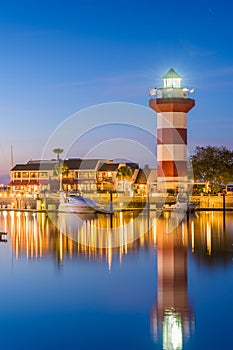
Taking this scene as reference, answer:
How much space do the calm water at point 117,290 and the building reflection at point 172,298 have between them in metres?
0.02

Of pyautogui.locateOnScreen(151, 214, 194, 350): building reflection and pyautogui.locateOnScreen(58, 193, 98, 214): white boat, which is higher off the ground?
pyautogui.locateOnScreen(58, 193, 98, 214): white boat

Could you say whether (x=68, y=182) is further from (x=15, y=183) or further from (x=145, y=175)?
(x=15, y=183)

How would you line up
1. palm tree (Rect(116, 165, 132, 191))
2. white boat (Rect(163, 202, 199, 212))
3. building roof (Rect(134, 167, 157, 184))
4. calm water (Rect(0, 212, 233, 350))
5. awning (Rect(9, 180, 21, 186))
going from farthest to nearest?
awning (Rect(9, 180, 21, 186))
palm tree (Rect(116, 165, 132, 191))
building roof (Rect(134, 167, 157, 184))
white boat (Rect(163, 202, 199, 212))
calm water (Rect(0, 212, 233, 350))

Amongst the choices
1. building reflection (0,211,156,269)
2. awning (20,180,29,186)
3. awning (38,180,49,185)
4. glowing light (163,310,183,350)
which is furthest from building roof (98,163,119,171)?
glowing light (163,310,183,350)

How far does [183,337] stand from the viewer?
12633 millimetres

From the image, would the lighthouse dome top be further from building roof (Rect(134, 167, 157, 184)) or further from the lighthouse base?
building roof (Rect(134, 167, 157, 184))

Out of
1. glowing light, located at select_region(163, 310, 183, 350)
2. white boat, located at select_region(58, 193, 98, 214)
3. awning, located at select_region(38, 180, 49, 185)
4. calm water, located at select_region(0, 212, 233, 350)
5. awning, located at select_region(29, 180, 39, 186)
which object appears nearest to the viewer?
glowing light, located at select_region(163, 310, 183, 350)

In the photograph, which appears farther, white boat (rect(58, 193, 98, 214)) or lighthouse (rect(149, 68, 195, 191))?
white boat (rect(58, 193, 98, 214))

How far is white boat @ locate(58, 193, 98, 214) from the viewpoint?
4759cm

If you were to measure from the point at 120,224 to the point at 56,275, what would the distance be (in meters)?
17.9

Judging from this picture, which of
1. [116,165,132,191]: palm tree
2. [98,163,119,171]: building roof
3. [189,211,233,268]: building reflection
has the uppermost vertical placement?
[98,163,119,171]: building roof

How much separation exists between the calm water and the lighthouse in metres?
14.2

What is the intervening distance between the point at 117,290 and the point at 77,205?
31.0 meters

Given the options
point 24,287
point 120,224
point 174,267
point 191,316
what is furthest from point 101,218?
point 191,316
